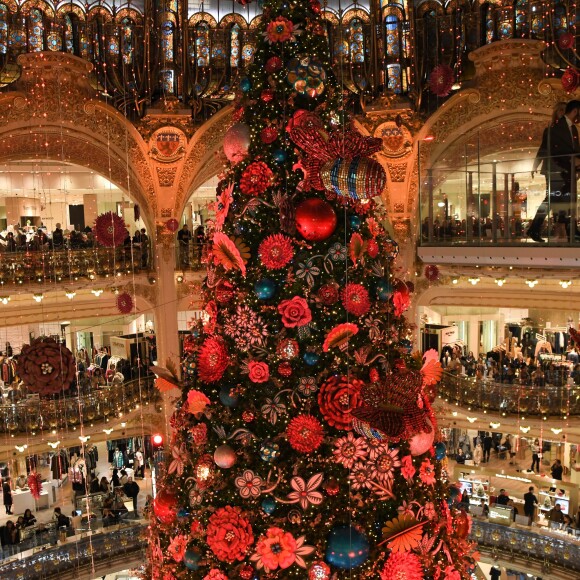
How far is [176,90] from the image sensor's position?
46.2 ft

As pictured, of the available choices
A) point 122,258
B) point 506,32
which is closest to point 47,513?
point 122,258

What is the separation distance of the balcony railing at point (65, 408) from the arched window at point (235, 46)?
6.55m

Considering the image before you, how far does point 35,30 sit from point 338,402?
11468 mm

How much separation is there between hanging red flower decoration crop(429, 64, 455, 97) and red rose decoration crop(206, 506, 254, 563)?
34.4ft

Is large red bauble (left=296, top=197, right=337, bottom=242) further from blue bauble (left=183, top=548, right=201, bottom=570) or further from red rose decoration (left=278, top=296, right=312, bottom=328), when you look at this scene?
blue bauble (left=183, top=548, right=201, bottom=570)

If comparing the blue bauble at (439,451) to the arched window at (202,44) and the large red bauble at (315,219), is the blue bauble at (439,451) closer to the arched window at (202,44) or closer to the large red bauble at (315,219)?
the large red bauble at (315,219)

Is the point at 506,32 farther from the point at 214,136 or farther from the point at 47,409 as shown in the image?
the point at 47,409

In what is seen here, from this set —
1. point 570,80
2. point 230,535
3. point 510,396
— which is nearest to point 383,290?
point 230,535

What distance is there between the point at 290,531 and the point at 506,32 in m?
11.6

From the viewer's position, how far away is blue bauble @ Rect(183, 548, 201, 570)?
13.2 feet

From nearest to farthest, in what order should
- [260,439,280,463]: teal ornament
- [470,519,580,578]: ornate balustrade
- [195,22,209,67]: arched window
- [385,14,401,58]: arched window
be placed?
[260,439,280,463]: teal ornament, [470,519,580,578]: ornate balustrade, [385,14,401,58]: arched window, [195,22,209,67]: arched window

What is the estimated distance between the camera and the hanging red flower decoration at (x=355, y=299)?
3.92 metres

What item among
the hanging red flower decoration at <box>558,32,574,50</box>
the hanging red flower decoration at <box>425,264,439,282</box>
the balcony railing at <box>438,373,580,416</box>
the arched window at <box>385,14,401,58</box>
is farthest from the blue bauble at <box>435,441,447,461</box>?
the arched window at <box>385,14,401,58</box>

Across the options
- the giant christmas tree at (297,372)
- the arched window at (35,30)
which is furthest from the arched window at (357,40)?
the giant christmas tree at (297,372)
